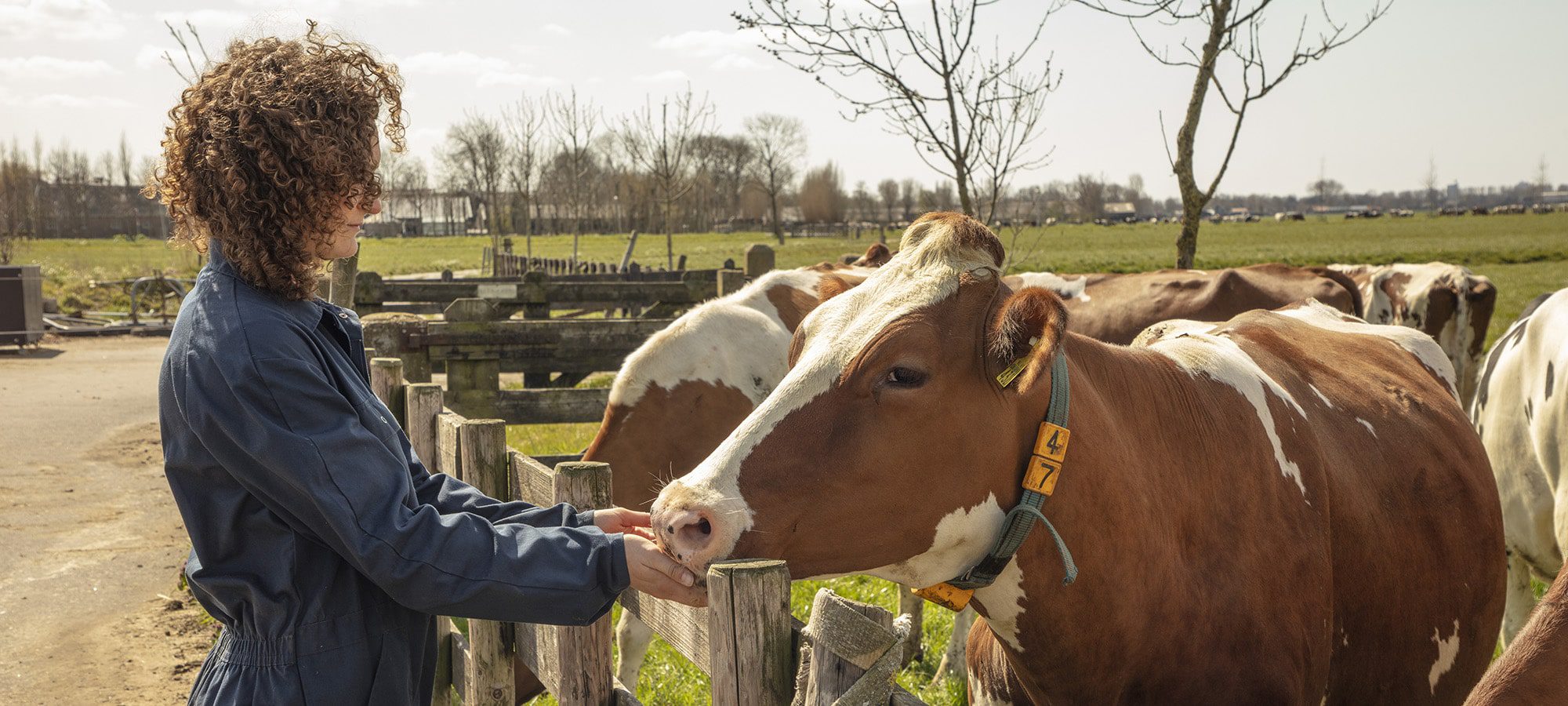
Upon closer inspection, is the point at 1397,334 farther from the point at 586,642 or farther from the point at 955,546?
the point at 586,642

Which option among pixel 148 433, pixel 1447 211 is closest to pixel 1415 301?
pixel 148 433

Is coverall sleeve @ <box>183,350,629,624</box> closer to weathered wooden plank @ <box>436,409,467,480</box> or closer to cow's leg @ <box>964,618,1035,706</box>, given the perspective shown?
cow's leg @ <box>964,618,1035,706</box>

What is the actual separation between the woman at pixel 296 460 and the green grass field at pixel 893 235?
1.89m

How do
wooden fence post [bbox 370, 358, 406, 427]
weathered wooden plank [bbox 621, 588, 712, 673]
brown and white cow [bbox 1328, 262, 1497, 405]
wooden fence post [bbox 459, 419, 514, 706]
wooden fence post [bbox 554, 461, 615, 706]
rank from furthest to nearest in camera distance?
brown and white cow [bbox 1328, 262, 1497, 405] → wooden fence post [bbox 370, 358, 406, 427] → wooden fence post [bbox 459, 419, 514, 706] → wooden fence post [bbox 554, 461, 615, 706] → weathered wooden plank [bbox 621, 588, 712, 673]

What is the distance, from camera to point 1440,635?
10.9 ft

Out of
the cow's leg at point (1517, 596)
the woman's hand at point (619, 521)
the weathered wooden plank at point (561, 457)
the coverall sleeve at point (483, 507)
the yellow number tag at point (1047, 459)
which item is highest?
the yellow number tag at point (1047, 459)

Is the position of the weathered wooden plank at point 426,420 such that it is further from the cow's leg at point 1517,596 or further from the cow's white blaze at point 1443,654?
the cow's leg at point 1517,596

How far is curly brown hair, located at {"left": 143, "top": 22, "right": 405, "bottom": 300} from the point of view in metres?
1.92

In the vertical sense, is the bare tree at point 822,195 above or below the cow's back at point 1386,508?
above

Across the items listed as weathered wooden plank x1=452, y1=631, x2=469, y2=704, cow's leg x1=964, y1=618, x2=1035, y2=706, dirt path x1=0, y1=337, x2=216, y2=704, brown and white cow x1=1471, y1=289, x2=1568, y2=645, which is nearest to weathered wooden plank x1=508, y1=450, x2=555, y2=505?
weathered wooden plank x1=452, y1=631, x2=469, y2=704

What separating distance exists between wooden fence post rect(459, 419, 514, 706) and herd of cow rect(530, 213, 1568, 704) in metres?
1.29

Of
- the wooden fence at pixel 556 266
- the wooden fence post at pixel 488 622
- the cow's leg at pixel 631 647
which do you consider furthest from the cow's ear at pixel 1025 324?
the wooden fence at pixel 556 266

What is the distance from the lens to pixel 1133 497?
2.53m

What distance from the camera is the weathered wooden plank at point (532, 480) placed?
324 cm
